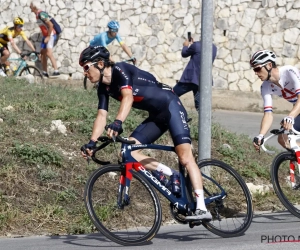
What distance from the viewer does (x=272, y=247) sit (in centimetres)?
739

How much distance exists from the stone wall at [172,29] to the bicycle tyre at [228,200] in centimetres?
1011

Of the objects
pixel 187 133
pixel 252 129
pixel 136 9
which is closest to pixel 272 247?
pixel 187 133

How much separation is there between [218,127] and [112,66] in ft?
14.2

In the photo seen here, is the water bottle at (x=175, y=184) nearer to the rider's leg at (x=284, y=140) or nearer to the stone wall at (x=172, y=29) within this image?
the rider's leg at (x=284, y=140)

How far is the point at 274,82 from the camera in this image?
9.02 m

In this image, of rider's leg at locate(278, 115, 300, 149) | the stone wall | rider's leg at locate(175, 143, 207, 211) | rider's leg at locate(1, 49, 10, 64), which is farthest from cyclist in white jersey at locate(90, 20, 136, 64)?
rider's leg at locate(175, 143, 207, 211)

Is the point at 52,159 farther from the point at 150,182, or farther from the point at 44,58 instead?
the point at 44,58

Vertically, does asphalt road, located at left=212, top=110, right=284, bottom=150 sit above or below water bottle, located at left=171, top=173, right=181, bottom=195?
above

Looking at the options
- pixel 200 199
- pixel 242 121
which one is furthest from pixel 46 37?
pixel 200 199

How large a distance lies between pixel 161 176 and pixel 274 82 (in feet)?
6.07

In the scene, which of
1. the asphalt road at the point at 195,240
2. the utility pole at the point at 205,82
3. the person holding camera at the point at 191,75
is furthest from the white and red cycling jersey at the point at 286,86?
the person holding camera at the point at 191,75

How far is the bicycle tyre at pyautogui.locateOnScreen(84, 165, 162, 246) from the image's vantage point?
7.59m

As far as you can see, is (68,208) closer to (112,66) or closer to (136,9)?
(112,66)

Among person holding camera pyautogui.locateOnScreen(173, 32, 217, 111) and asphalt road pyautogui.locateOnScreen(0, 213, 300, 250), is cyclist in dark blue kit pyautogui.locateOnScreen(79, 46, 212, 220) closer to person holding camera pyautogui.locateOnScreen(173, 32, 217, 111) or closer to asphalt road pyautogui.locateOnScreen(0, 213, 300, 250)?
asphalt road pyautogui.locateOnScreen(0, 213, 300, 250)
